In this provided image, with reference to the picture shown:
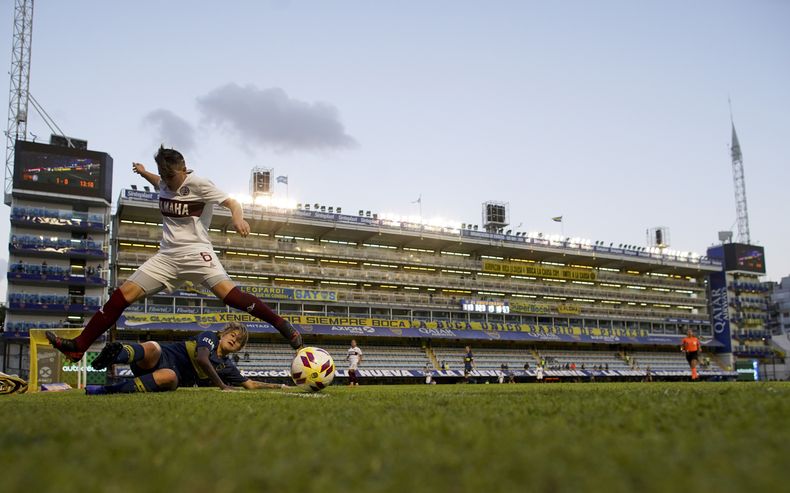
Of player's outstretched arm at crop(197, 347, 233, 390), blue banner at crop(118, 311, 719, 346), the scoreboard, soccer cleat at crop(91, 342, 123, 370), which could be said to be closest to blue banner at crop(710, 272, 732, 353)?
blue banner at crop(118, 311, 719, 346)

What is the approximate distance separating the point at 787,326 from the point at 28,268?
5014 inches

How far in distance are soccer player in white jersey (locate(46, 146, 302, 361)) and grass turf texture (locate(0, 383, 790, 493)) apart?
12.5 ft

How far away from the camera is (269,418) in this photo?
4.00m

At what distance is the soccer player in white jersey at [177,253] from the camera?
7.55 m

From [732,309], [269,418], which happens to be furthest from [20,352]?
[732,309]

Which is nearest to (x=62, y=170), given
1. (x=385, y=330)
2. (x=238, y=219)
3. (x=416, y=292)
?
(x=385, y=330)

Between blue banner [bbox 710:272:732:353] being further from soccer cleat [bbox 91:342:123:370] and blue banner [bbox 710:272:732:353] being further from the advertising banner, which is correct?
soccer cleat [bbox 91:342:123:370]

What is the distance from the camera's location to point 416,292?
62.2 metres

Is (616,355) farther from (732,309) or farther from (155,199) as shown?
(155,199)

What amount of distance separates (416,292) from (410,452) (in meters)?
60.0

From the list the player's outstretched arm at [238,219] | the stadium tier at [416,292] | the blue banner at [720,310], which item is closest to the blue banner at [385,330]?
the stadium tier at [416,292]

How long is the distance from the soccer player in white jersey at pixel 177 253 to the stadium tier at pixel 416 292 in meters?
38.2

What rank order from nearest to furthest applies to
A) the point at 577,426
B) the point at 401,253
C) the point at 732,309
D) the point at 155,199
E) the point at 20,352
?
the point at 577,426 → the point at 20,352 → the point at 155,199 → the point at 401,253 → the point at 732,309

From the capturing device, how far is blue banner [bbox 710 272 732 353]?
73.6 m
